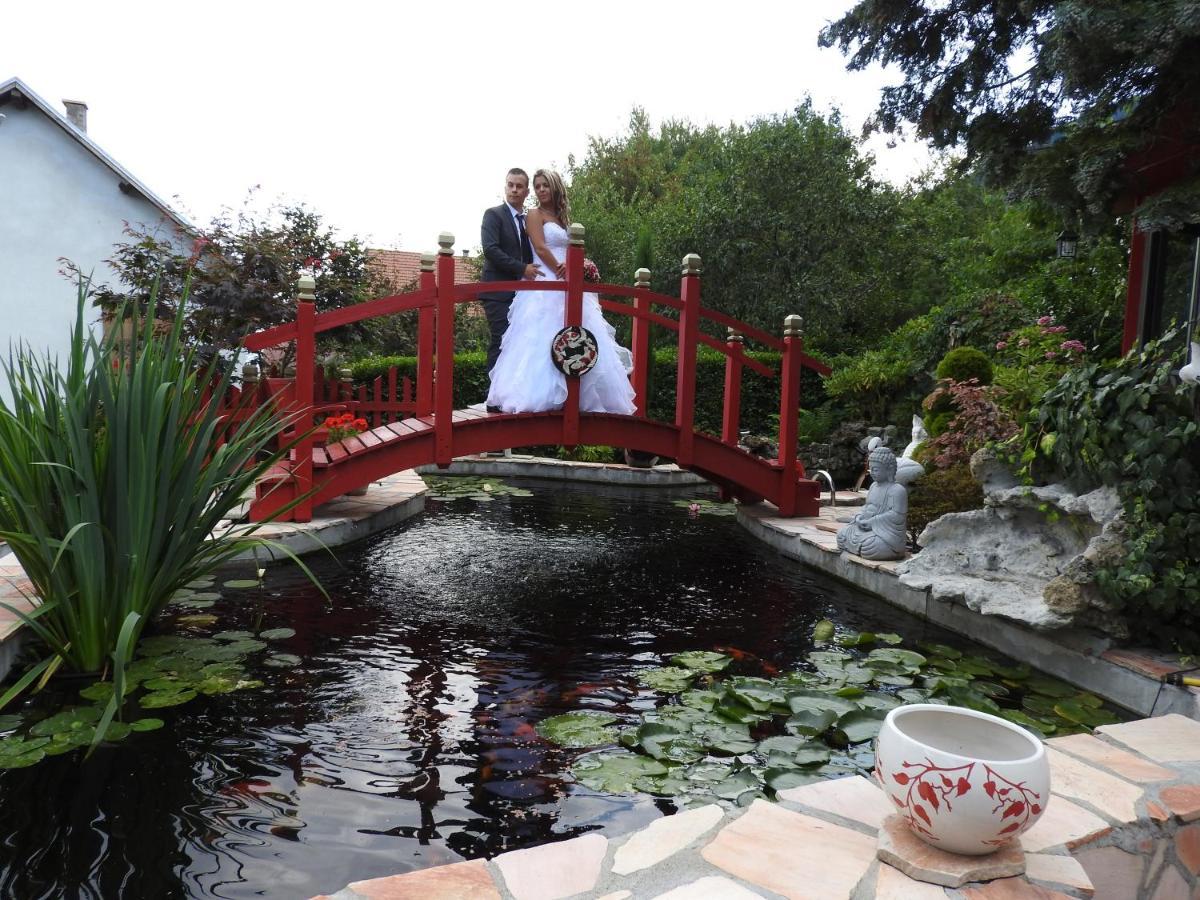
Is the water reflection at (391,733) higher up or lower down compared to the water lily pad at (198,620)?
lower down

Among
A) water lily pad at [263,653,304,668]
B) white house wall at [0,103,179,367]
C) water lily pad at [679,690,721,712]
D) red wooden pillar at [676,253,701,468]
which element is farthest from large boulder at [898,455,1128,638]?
white house wall at [0,103,179,367]

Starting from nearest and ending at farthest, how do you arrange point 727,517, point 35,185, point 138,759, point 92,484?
point 138,759, point 92,484, point 727,517, point 35,185

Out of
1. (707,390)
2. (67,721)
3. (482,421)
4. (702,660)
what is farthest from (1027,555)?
(707,390)

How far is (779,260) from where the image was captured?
14.1 m

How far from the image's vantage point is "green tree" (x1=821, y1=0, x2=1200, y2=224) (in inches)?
127

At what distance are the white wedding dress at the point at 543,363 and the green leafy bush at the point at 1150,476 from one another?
3.30 metres

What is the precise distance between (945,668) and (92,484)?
3.33 meters

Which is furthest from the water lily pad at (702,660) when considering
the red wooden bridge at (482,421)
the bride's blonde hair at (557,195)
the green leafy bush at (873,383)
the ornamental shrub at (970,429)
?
the green leafy bush at (873,383)

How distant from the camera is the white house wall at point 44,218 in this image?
1281cm

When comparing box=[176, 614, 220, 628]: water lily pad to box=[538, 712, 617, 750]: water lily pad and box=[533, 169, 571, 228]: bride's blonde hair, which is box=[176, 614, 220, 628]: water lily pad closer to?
box=[538, 712, 617, 750]: water lily pad

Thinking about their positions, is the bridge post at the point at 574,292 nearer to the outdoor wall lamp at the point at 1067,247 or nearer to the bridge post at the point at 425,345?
the bridge post at the point at 425,345

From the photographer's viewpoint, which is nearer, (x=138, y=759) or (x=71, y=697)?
(x=138, y=759)

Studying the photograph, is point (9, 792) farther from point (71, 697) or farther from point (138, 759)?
point (71, 697)

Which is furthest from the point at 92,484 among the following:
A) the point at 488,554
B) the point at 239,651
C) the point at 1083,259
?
the point at 1083,259
